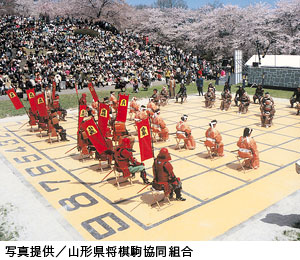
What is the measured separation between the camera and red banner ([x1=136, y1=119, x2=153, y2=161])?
805 centimetres

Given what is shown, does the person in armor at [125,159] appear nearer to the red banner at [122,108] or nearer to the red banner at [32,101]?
the red banner at [122,108]

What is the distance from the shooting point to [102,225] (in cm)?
688

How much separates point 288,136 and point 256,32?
107ft

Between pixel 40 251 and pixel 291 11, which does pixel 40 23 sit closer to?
pixel 291 11

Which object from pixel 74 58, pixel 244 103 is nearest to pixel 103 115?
pixel 244 103

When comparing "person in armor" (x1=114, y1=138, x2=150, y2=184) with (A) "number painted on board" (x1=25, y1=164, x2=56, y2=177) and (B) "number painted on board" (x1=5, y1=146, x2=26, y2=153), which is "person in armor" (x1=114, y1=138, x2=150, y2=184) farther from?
(B) "number painted on board" (x1=5, y1=146, x2=26, y2=153)

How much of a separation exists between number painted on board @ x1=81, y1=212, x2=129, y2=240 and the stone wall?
24.2m

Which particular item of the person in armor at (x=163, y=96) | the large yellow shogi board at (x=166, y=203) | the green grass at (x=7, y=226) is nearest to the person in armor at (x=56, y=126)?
the large yellow shogi board at (x=166, y=203)

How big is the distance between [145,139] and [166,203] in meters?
1.71

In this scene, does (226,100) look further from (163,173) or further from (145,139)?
(163,173)

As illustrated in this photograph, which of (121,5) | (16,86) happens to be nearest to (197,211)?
(16,86)

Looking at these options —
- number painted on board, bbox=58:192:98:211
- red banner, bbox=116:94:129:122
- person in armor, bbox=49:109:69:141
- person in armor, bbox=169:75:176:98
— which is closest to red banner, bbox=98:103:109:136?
red banner, bbox=116:94:129:122

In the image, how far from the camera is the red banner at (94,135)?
922cm

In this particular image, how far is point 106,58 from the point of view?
3519 cm
